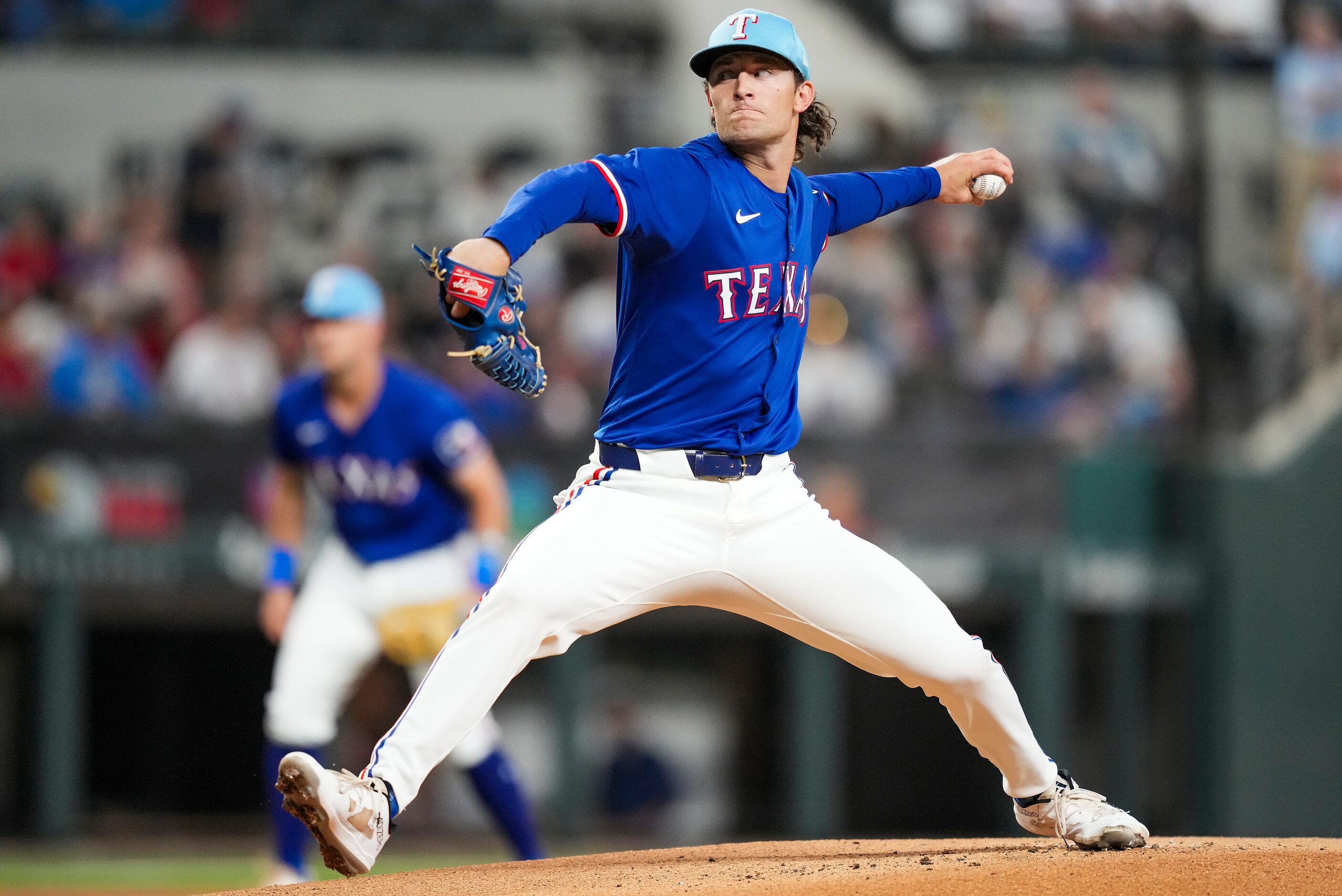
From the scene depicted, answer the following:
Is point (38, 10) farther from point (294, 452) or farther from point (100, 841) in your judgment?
point (294, 452)

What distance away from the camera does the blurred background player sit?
19.6ft

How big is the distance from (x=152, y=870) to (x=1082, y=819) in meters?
6.33

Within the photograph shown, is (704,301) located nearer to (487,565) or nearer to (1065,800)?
(1065,800)

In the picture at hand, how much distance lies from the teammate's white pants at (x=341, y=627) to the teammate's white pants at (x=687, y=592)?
196 cm

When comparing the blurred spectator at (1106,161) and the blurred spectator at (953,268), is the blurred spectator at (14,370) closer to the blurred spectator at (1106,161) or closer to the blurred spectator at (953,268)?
the blurred spectator at (953,268)

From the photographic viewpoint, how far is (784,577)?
12.9 ft

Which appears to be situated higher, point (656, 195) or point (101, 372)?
point (656, 195)

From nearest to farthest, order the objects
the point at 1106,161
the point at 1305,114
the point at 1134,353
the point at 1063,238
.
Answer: the point at 1134,353
the point at 1063,238
the point at 1305,114
the point at 1106,161

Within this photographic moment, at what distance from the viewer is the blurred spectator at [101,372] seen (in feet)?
34.7

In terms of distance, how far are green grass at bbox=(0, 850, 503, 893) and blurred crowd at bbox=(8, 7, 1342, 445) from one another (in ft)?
8.80

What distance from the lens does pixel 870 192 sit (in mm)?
4367

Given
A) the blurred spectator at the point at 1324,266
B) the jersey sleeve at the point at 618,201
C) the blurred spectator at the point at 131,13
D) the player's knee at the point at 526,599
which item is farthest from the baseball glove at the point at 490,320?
the blurred spectator at the point at 131,13

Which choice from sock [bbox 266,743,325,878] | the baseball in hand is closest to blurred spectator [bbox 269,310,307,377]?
sock [bbox 266,743,325,878]

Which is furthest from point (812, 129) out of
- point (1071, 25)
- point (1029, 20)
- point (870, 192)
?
point (1071, 25)
